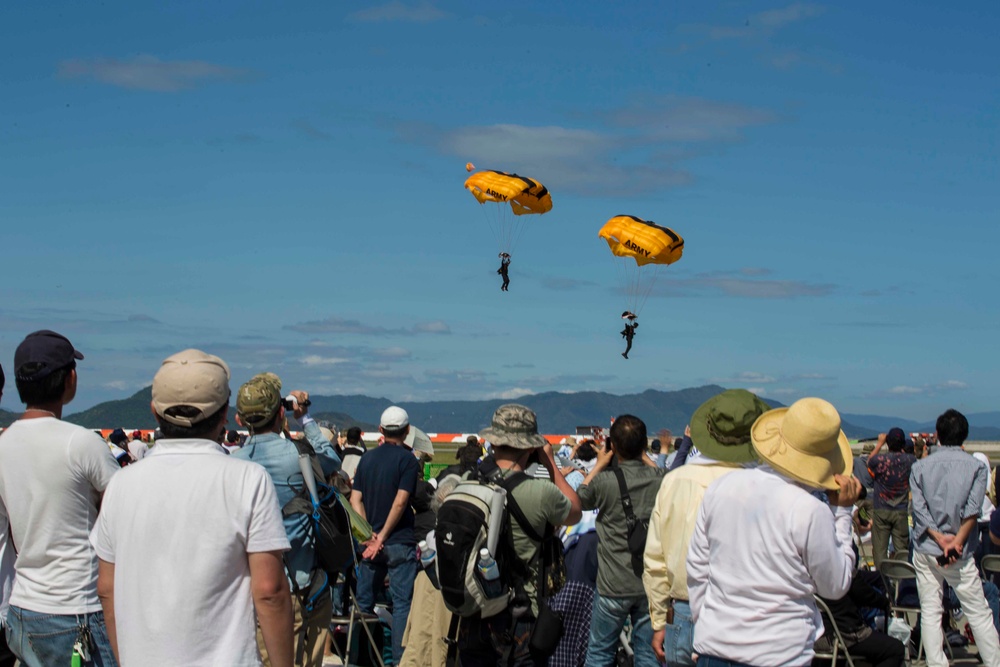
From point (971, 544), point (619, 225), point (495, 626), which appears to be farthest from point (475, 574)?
point (619, 225)

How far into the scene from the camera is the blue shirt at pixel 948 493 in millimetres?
8305

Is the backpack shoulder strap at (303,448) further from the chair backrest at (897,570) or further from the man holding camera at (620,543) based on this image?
the chair backrest at (897,570)

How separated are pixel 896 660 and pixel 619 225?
80.1ft

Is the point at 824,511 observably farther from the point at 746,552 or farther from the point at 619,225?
the point at 619,225

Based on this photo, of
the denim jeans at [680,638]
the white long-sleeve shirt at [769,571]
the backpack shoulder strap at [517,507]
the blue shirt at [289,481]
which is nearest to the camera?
the white long-sleeve shirt at [769,571]

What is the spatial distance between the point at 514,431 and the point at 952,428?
4.58 m

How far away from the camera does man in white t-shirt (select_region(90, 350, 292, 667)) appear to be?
326 cm

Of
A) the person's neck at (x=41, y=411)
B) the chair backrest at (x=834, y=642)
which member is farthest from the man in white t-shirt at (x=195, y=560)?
the chair backrest at (x=834, y=642)

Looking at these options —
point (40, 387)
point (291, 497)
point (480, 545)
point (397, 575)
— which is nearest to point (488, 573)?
point (480, 545)

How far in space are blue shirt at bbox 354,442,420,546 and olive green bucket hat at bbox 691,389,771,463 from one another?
11.6ft

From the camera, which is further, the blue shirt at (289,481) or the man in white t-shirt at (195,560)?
Result: the blue shirt at (289,481)

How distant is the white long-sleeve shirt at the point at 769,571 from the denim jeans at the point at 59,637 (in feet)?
8.09

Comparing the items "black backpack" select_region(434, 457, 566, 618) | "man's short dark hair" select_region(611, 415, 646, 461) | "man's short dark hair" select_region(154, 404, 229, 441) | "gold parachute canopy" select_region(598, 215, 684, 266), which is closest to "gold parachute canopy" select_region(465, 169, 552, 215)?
"gold parachute canopy" select_region(598, 215, 684, 266)

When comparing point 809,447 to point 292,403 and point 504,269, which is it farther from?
point 504,269
